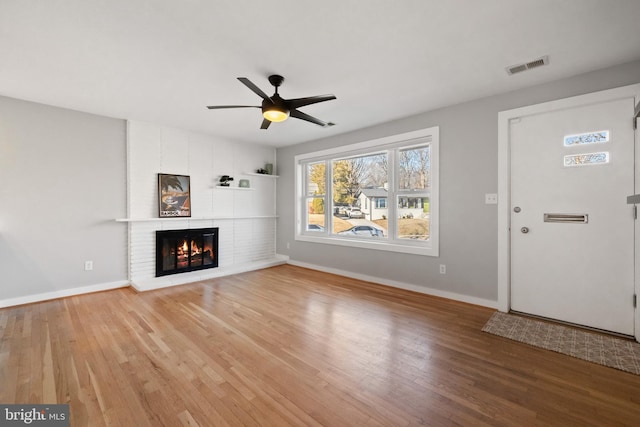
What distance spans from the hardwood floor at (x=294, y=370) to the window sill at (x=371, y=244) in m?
0.81

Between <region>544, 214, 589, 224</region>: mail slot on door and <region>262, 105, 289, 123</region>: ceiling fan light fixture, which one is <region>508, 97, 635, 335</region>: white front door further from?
<region>262, 105, 289, 123</region>: ceiling fan light fixture

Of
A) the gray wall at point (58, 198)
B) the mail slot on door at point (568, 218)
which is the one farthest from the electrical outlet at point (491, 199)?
the gray wall at point (58, 198)

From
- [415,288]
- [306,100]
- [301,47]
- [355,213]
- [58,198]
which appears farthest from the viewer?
[355,213]

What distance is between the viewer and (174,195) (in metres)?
4.60

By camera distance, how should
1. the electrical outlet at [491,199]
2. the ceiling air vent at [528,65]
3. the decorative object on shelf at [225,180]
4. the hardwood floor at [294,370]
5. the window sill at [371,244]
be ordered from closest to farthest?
the hardwood floor at [294,370] < the ceiling air vent at [528,65] < the electrical outlet at [491,199] < the window sill at [371,244] < the decorative object on shelf at [225,180]

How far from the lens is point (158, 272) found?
438cm

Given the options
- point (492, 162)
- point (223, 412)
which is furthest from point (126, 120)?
point (492, 162)

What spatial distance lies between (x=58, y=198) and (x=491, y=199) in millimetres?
5600

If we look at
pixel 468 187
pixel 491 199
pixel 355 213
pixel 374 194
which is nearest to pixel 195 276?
Answer: pixel 355 213

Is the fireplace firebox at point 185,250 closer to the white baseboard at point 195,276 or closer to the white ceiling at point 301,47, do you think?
the white baseboard at point 195,276

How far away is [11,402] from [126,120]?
3.73 metres

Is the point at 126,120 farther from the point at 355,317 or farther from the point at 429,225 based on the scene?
the point at 429,225

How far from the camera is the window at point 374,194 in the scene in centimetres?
393

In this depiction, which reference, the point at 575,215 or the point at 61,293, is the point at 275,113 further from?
the point at 61,293
